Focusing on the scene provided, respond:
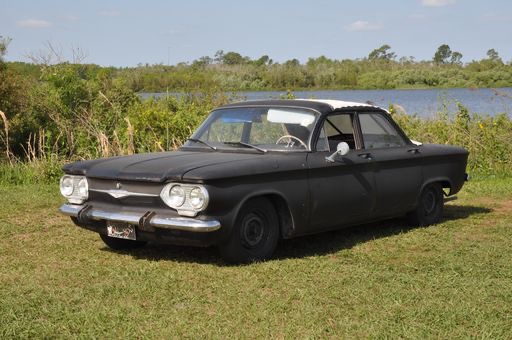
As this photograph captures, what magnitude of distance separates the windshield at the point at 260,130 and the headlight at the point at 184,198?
3.73 ft

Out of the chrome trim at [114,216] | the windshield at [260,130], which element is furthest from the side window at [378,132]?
the chrome trim at [114,216]

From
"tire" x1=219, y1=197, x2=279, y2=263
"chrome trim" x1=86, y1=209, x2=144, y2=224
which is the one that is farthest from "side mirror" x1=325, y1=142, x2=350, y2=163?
"chrome trim" x1=86, y1=209, x2=144, y2=224

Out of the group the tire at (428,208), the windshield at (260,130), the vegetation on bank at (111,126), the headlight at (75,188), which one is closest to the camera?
the headlight at (75,188)

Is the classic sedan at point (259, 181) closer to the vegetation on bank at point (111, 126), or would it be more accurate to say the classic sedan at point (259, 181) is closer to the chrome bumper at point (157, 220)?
the chrome bumper at point (157, 220)

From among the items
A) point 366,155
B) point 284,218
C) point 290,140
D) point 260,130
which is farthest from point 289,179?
point 366,155

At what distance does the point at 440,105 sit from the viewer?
1670cm

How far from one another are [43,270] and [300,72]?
131 ft

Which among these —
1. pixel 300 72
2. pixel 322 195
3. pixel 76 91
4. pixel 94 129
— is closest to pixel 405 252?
pixel 322 195

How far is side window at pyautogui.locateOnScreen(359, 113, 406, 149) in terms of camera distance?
831cm

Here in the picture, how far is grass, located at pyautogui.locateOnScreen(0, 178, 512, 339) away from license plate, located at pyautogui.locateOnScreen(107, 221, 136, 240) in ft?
0.90

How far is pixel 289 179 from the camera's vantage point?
23.4 ft

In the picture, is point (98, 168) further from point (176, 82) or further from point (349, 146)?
point (176, 82)

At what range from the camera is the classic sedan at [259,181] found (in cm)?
657

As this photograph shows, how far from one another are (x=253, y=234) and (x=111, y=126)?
10.2 metres
